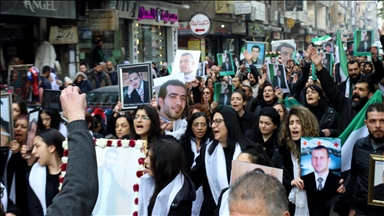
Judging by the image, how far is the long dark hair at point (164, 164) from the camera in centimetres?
458

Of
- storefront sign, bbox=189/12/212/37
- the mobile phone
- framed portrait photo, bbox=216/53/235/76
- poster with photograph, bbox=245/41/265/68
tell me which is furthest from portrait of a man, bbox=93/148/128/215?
storefront sign, bbox=189/12/212/37

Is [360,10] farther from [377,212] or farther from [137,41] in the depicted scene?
[377,212]

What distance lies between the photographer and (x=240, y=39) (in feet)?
131

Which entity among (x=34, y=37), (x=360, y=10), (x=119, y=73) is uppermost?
(x=360, y=10)

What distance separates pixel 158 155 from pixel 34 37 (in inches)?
535

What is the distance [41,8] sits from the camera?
1545 cm

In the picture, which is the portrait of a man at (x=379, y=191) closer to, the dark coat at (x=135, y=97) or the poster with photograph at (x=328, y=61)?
the dark coat at (x=135, y=97)

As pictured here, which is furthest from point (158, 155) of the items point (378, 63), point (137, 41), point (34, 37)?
point (137, 41)

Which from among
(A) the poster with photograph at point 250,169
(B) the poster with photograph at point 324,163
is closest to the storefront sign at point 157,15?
(B) the poster with photograph at point 324,163

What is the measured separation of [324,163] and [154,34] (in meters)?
21.5

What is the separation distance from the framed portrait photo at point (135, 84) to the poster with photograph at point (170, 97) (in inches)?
8.3

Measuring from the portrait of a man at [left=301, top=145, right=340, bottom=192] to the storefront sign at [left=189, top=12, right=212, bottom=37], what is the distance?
41.5ft

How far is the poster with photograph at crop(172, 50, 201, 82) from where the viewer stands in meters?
9.48

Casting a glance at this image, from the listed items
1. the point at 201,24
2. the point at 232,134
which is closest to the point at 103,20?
the point at 201,24
